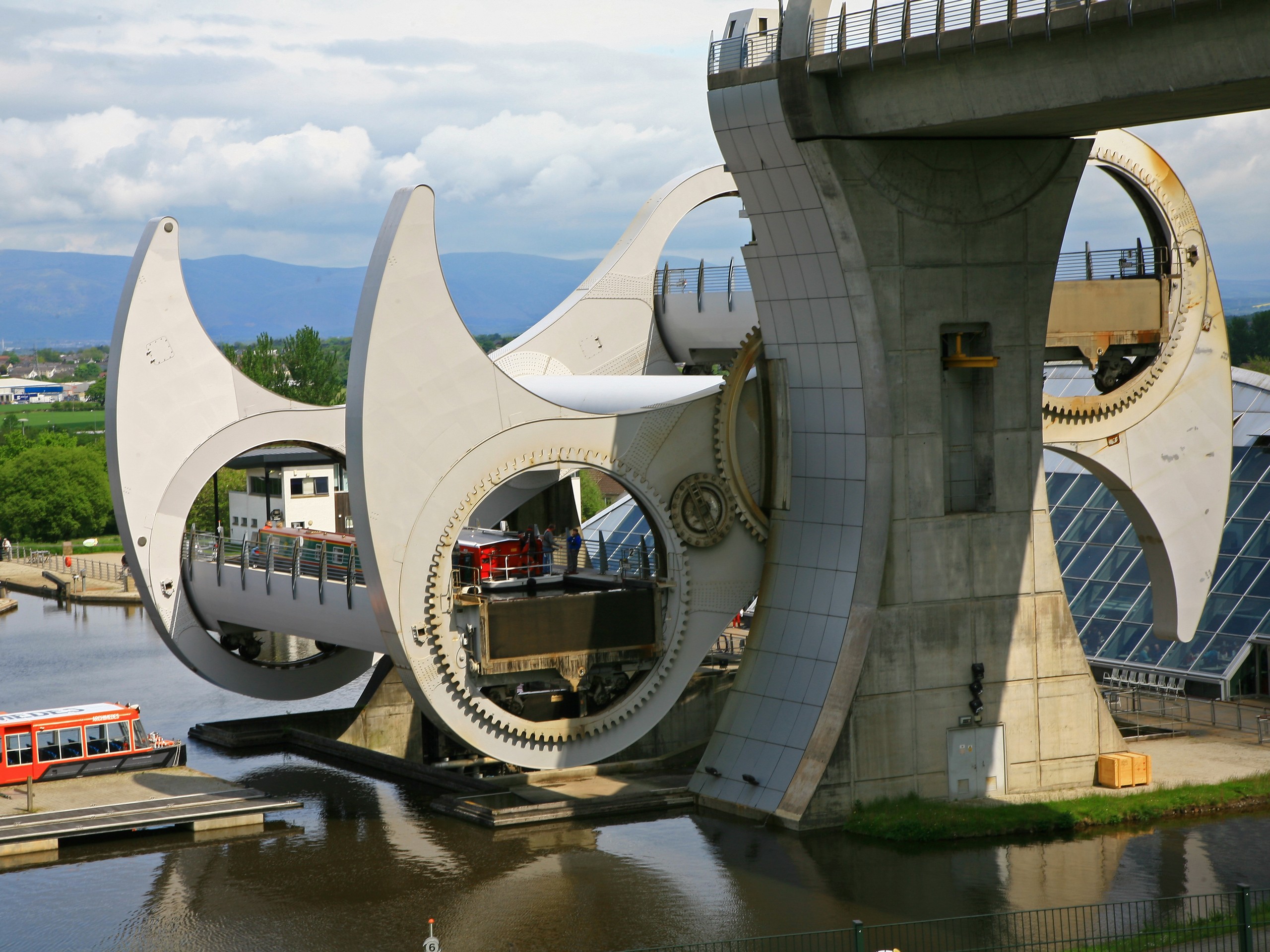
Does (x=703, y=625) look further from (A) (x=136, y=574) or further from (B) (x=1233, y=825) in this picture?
(A) (x=136, y=574)

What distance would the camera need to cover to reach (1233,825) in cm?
2884

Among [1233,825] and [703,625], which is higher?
[703,625]

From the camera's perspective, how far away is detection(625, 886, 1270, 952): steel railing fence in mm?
21438

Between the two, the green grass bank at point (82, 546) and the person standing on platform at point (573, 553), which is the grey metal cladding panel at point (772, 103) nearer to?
the person standing on platform at point (573, 553)

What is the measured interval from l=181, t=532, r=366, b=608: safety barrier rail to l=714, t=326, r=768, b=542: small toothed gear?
7117 millimetres

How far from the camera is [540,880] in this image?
25766 millimetres

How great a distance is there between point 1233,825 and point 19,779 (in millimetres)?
22086

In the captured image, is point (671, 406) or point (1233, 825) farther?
point (671, 406)

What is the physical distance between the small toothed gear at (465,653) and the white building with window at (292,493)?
826 inches

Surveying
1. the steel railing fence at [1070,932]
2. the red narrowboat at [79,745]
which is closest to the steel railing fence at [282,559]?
the red narrowboat at [79,745]

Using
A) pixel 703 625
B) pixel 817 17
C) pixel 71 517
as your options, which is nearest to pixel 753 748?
pixel 703 625

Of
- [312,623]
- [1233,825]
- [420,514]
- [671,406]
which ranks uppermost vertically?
[671,406]

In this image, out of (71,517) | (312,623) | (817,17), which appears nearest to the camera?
(817,17)

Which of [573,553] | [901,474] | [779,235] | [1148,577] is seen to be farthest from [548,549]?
[1148,577]
